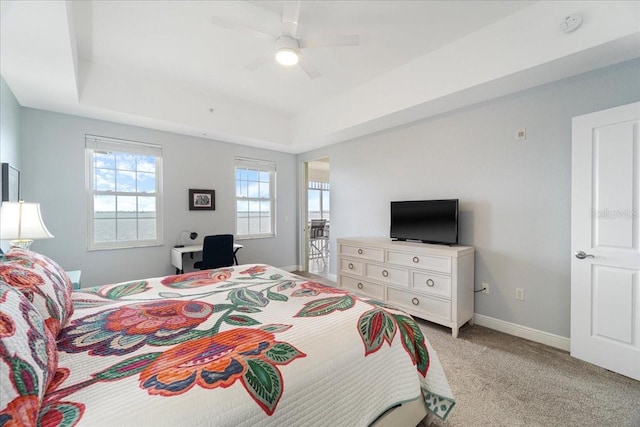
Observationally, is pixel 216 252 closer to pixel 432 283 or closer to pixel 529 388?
pixel 432 283

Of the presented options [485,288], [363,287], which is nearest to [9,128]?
[363,287]

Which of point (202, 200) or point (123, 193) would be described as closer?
point (123, 193)

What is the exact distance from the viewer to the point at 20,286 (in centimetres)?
104

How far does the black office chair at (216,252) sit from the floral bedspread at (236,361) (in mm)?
1766

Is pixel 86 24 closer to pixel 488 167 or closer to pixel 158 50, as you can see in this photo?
pixel 158 50

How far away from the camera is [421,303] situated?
2.92 m

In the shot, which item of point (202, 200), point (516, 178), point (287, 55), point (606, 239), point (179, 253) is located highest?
point (287, 55)

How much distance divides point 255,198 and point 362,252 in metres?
2.34

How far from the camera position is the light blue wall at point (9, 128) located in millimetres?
2324

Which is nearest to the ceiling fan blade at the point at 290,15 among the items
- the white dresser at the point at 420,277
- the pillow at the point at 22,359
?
the pillow at the point at 22,359

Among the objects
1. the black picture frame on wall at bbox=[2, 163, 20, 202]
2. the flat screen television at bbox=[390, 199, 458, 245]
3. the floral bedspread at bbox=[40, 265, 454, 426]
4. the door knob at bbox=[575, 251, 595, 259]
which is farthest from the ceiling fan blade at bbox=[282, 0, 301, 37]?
the door knob at bbox=[575, 251, 595, 259]

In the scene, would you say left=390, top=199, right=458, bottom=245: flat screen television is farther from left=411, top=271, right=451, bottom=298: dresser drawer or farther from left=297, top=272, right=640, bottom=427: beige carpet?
left=297, top=272, right=640, bottom=427: beige carpet

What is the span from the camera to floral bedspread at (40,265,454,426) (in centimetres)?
79

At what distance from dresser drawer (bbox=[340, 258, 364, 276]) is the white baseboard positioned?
1349 mm
